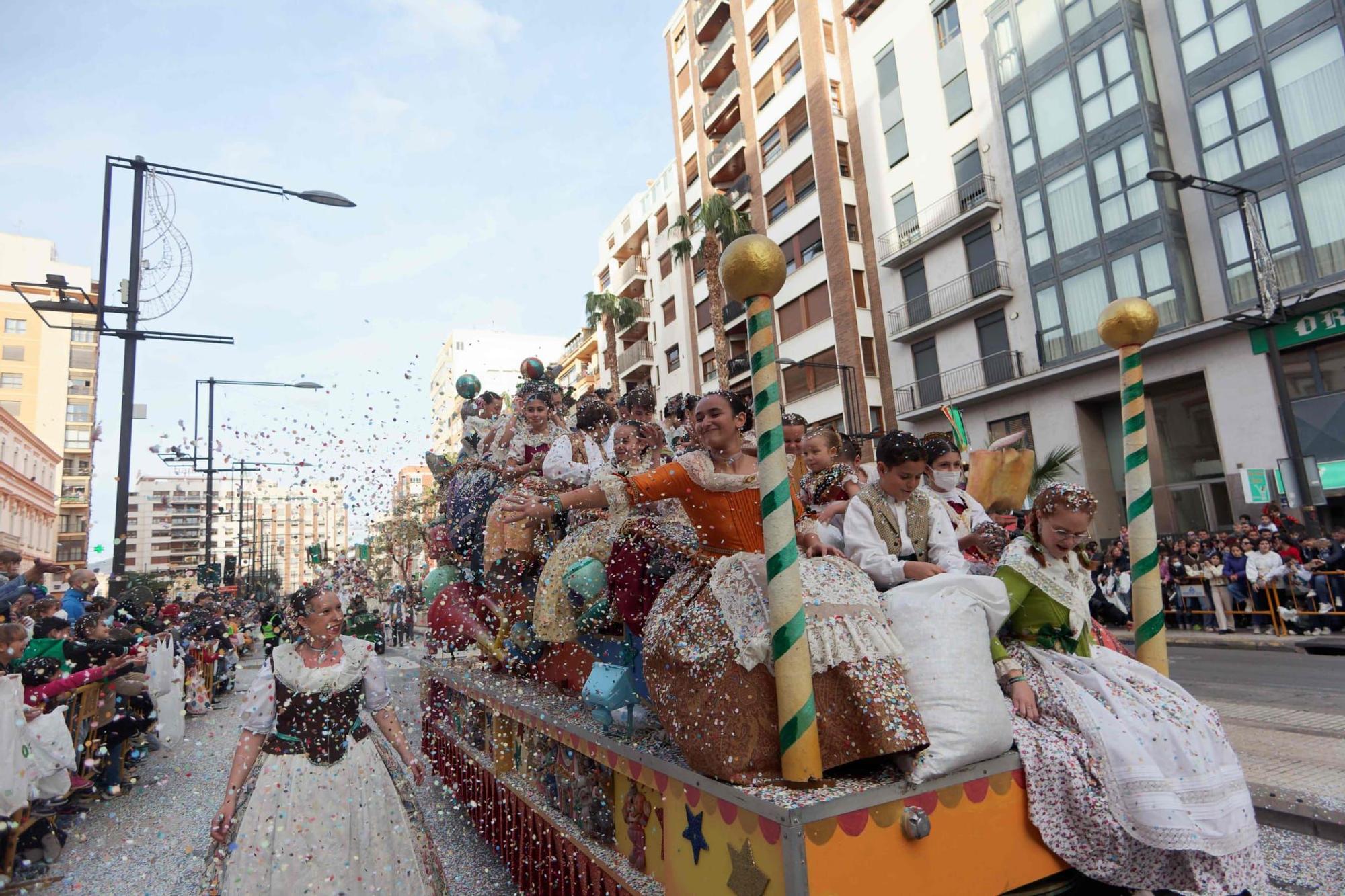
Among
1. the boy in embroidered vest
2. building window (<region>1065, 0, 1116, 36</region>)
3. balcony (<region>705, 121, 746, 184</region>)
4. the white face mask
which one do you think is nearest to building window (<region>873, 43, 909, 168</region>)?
building window (<region>1065, 0, 1116, 36</region>)

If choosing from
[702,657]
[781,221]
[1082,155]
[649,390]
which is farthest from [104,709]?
[781,221]

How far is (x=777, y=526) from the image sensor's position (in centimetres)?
262

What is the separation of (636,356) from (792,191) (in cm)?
1533

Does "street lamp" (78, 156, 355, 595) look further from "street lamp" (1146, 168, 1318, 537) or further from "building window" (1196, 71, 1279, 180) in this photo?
"building window" (1196, 71, 1279, 180)

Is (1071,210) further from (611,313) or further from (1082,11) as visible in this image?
(611,313)

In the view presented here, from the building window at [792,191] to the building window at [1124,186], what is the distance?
437 inches

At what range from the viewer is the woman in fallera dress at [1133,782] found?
2633 mm

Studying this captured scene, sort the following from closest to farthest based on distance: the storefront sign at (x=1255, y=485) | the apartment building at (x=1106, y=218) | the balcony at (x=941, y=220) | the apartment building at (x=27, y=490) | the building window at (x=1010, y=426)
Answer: the storefront sign at (x=1255, y=485) < the apartment building at (x=1106, y=218) < the building window at (x=1010, y=426) < the balcony at (x=941, y=220) < the apartment building at (x=27, y=490)

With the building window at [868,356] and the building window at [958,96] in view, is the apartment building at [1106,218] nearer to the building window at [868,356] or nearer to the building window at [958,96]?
the building window at [958,96]

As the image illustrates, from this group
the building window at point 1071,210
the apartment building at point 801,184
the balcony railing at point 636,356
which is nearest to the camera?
the building window at point 1071,210

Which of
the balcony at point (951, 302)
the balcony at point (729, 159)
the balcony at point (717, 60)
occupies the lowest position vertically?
the balcony at point (951, 302)

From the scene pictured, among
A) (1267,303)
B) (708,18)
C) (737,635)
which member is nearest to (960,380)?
(1267,303)

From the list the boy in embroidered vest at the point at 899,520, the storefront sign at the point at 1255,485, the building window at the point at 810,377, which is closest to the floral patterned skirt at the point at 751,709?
the boy in embroidered vest at the point at 899,520

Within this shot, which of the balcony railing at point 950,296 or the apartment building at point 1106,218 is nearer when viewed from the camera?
the apartment building at point 1106,218
